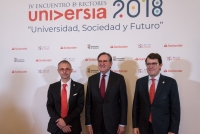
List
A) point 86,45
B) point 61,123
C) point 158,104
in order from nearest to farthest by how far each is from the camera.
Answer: point 158,104
point 61,123
point 86,45

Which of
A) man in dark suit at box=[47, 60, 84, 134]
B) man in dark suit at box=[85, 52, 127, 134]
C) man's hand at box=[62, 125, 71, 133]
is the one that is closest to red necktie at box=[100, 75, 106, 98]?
man in dark suit at box=[85, 52, 127, 134]

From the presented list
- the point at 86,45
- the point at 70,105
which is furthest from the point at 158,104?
the point at 86,45

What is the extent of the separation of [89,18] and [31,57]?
1209 millimetres

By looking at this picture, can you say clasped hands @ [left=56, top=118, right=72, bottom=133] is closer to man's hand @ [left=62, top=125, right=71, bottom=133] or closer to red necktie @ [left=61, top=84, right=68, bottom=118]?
man's hand @ [left=62, top=125, right=71, bottom=133]

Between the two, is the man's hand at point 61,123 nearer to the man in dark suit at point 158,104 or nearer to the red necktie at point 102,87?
the red necktie at point 102,87

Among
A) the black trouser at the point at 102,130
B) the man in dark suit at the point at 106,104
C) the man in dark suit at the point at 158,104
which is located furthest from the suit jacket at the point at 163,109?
the black trouser at the point at 102,130

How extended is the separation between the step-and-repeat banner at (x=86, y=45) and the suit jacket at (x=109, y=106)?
56 cm

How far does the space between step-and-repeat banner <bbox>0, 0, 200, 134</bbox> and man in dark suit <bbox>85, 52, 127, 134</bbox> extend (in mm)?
555

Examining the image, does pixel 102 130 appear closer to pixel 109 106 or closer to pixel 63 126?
pixel 109 106

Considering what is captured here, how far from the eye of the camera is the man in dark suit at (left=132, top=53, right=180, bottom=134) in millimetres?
2781

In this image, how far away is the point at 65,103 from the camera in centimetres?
314

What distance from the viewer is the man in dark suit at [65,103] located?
3.04 meters

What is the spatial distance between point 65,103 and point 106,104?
583mm

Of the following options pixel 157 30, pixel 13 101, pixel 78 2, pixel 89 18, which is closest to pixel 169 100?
pixel 157 30
